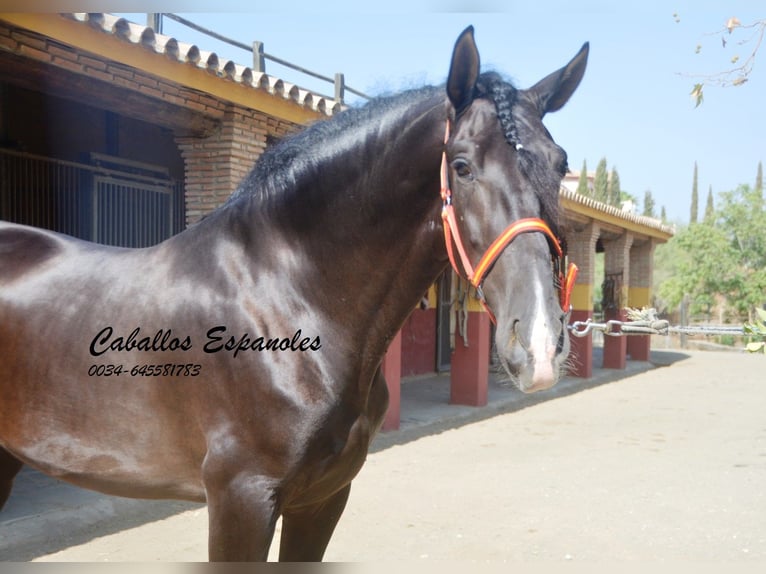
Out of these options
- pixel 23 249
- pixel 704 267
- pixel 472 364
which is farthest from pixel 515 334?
pixel 704 267

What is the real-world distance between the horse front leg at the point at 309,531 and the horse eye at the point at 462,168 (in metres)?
1.10

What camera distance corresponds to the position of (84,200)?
6.67 metres

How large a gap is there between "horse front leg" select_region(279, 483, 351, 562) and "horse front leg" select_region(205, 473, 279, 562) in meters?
0.33

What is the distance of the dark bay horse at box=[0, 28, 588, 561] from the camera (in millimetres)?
1780

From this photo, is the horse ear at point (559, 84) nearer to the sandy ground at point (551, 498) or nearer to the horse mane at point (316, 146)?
the horse mane at point (316, 146)

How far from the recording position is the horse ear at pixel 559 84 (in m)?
1.94

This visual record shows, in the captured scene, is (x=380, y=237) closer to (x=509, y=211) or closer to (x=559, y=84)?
(x=509, y=211)

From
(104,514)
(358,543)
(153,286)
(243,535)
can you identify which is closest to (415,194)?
(153,286)

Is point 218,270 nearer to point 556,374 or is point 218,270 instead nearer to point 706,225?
point 556,374

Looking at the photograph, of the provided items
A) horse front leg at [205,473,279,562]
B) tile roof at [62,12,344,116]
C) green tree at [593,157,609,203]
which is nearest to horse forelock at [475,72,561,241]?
horse front leg at [205,473,279,562]

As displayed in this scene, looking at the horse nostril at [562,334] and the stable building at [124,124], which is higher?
the stable building at [124,124]

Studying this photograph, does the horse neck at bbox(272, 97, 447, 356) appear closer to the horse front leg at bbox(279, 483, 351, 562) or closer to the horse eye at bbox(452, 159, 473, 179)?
the horse eye at bbox(452, 159, 473, 179)

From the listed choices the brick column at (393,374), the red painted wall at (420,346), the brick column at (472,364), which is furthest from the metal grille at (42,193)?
the red painted wall at (420,346)

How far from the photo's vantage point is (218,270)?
2.12m
